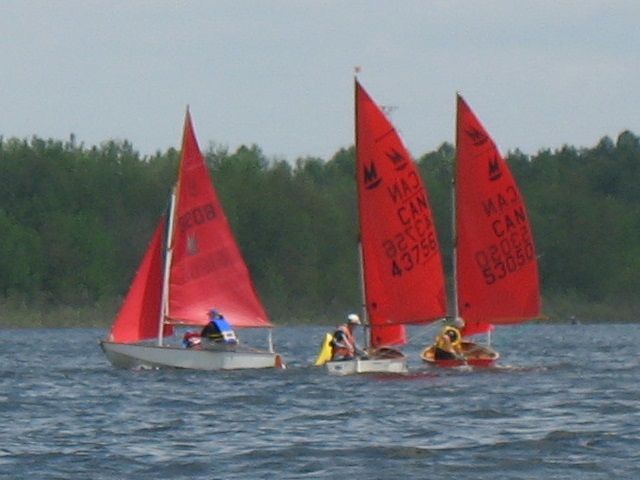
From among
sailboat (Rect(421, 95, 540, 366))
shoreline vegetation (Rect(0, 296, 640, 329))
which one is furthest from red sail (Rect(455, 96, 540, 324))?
shoreline vegetation (Rect(0, 296, 640, 329))

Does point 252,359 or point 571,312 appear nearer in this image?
point 252,359

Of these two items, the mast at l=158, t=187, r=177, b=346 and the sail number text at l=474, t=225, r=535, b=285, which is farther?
the sail number text at l=474, t=225, r=535, b=285

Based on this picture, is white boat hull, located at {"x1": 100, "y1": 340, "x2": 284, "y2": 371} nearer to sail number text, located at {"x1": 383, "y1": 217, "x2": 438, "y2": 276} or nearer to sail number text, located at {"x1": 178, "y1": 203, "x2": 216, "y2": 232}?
sail number text, located at {"x1": 178, "y1": 203, "x2": 216, "y2": 232}

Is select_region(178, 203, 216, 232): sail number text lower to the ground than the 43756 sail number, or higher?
higher

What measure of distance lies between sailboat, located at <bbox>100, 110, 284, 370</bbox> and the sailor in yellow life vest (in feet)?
11.7

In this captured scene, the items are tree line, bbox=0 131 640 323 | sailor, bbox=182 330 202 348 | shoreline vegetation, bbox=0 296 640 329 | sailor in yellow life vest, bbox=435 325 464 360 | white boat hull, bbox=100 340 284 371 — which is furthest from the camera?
tree line, bbox=0 131 640 323

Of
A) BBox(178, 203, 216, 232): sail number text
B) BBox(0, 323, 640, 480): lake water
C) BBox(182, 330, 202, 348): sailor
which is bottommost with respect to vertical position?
BBox(0, 323, 640, 480): lake water

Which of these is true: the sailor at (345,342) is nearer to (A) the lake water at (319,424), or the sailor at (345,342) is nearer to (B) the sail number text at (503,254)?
(A) the lake water at (319,424)

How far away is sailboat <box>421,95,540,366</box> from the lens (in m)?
48.4

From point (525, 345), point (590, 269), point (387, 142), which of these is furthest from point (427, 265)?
point (590, 269)

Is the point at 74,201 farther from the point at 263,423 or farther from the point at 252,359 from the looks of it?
the point at 263,423

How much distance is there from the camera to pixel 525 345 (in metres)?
72.4

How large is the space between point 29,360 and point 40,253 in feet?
176

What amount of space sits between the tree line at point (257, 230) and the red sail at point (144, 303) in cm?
6008
